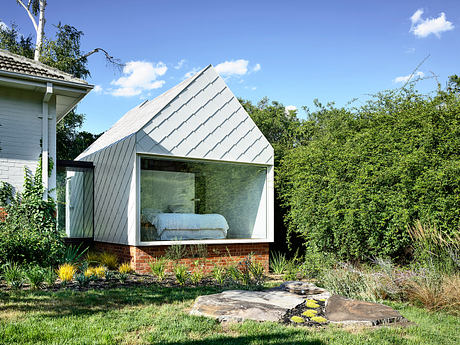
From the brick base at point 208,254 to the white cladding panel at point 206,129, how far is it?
213 centimetres

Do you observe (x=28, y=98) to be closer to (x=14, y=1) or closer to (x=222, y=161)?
(x=222, y=161)

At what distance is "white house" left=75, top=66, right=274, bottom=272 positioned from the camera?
891 cm

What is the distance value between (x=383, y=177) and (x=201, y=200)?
4324 millimetres

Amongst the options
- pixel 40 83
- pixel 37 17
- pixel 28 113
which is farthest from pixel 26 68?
pixel 37 17

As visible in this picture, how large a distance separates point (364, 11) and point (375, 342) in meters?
10.1

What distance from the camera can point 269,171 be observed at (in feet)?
34.8

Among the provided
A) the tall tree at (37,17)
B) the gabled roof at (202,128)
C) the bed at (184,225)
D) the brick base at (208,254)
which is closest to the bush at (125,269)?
the brick base at (208,254)

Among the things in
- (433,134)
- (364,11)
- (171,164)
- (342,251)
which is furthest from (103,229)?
(364,11)

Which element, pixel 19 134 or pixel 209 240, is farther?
pixel 209 240

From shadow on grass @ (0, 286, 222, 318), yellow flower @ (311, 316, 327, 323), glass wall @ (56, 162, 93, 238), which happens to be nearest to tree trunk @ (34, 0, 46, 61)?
glass wall @ (56, 162, 93, 238)

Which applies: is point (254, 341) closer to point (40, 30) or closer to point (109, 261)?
point (109, 261)

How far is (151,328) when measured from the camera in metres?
4.45

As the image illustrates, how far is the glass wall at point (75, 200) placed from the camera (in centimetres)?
1055

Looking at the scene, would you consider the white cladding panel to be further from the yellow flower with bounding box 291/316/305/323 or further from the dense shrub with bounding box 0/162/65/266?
the yellow flower with bounding box 291/316/305/323
